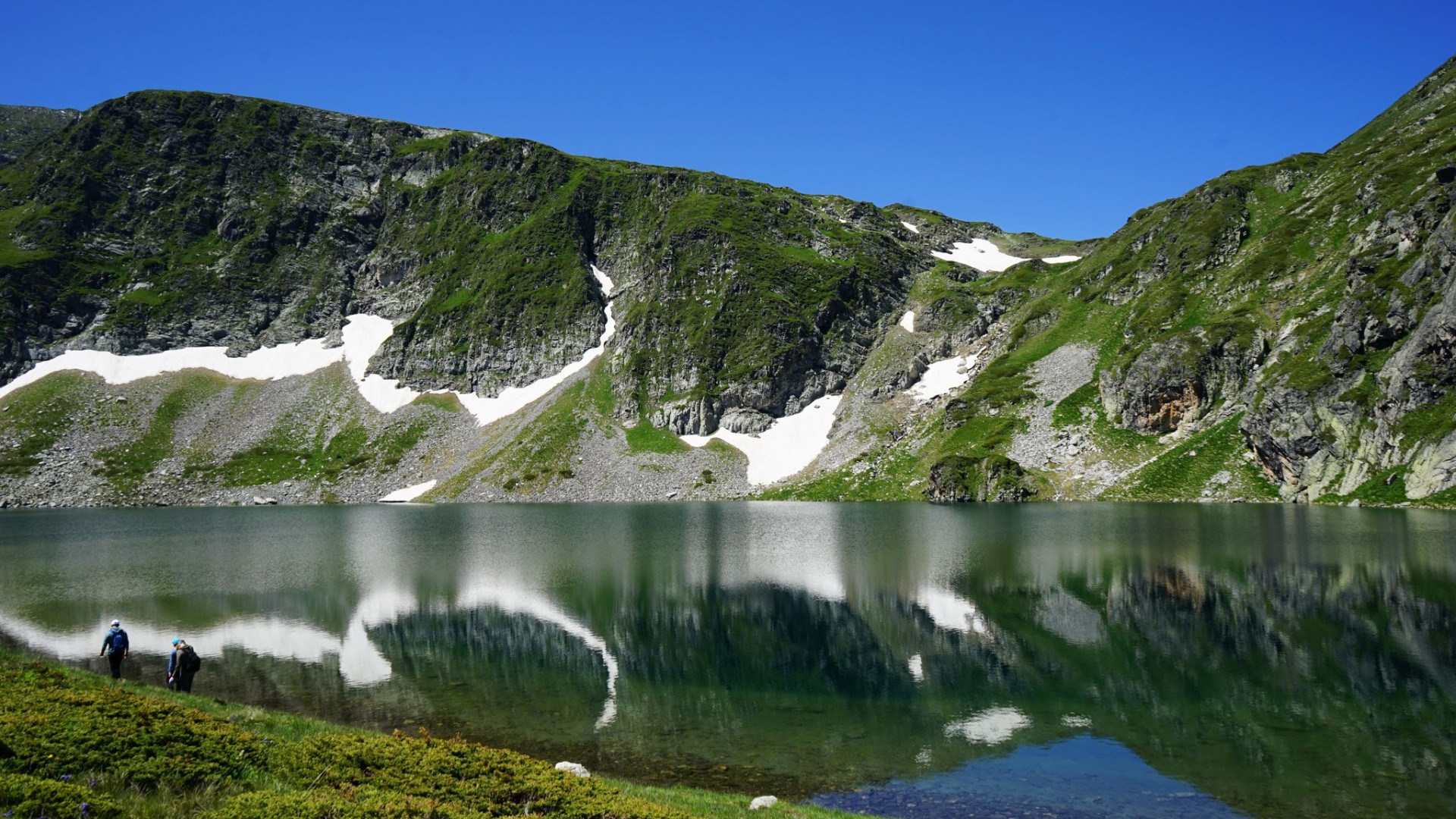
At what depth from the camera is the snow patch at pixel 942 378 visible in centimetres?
17288

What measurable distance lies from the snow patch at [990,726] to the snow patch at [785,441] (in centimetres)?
13083

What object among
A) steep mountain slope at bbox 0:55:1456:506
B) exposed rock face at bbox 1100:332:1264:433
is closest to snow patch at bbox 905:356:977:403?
steep mountain slope at bbox 0:55:1456:506

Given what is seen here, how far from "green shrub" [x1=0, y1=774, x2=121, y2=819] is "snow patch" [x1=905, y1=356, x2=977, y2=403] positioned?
543ft

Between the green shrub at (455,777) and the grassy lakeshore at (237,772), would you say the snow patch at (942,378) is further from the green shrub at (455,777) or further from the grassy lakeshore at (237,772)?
the grassy lakeshore at (237,772)

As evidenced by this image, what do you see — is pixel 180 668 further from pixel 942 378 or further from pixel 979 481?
pixel 942 378

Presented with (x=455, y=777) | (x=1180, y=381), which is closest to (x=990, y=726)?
(x=455, y=777)

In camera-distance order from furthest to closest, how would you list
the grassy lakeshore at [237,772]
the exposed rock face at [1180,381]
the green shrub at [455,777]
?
the exposed rock face at [1180,381] < the green shrub at [455,777] < the grassy lakeshore at [237,772]

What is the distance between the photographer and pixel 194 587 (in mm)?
53125

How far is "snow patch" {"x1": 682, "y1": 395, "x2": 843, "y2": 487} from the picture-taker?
161 meters

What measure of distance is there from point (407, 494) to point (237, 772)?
163 meters

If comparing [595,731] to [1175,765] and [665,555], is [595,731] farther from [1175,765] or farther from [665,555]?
[665,555]

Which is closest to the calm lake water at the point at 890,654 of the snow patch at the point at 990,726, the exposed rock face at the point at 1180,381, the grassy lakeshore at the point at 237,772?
the snow patch at the point at 990,726

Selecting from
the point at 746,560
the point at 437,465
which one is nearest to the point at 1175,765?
the point at 746,560

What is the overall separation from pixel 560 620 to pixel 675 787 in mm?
22772
